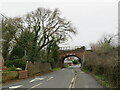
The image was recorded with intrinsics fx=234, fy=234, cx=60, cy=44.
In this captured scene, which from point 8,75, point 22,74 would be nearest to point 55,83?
point 8,75

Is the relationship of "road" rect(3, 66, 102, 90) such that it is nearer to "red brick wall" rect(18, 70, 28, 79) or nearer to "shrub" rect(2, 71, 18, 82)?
"shrub" rect(2, 71, 18, 82)

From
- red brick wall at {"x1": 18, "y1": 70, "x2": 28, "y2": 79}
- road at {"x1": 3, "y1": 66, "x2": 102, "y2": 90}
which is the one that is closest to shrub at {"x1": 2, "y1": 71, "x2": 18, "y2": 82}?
red brick wall at {"x1": 18, "y1": 70, "x2": 28, "y2": 79}

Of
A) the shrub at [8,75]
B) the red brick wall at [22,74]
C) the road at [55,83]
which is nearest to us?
the road at [55,83]

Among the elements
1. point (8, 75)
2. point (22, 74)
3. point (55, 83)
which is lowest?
point (22, 74)

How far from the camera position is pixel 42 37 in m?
48.1

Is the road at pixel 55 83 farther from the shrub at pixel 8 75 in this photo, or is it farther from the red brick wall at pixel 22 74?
the red brick wall at pixel 22 74

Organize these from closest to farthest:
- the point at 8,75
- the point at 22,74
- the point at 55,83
Answer: 1. the point at 55,83
2. the point at 8,75
3. the point at 22,74

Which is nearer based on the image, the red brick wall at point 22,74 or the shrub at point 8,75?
the shrub at point 8,75

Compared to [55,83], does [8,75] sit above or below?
above

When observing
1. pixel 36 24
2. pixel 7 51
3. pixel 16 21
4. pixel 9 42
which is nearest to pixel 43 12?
pixel 36 24

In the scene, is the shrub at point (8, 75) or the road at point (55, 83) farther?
the shrub at point (8, 75)

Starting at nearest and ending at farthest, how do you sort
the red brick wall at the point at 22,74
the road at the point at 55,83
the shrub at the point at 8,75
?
the road at the point at 55,83, the shrub at the point at 8,75, the red brick wall at the point at 22,74

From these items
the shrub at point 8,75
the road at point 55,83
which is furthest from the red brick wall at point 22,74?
the road at point 55,83

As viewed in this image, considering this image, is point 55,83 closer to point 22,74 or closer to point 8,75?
point 8,75
